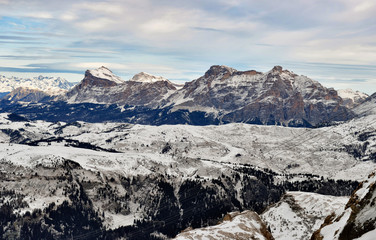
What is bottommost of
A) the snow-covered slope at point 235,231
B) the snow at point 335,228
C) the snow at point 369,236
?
the snow-covered slope at point 235,231

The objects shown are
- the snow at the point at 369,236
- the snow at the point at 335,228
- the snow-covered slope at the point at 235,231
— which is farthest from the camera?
the snow-covered slope at the point at 235,231

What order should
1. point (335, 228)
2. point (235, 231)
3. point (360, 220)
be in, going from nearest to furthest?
point (360, 220), point (335, 228), point (235, 231)

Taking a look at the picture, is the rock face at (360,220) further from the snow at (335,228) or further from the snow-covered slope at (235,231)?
the snow-covered slope at (235,231)

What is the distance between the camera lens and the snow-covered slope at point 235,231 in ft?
425

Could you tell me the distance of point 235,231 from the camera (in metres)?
134

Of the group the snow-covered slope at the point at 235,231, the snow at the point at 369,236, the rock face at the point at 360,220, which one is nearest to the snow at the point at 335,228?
the rock face at the point at 360,220

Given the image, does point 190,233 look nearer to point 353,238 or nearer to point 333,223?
point 333,223

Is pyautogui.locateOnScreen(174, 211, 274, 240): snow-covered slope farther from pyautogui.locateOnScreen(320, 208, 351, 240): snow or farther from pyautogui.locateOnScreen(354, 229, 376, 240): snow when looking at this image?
pyautogui.locateOnScreen(354, 229, 376, 240): snow

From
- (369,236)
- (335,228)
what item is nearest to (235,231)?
(335,228)

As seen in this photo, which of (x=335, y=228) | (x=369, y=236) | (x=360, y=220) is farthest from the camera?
(x=335, y=228)

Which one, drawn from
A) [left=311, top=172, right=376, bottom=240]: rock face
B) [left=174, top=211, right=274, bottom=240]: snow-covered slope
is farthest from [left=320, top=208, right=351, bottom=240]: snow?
[left=174, top=211, right=274, bottom=240]: snow-covered slope

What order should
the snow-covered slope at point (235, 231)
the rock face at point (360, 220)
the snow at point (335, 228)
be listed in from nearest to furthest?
the rock face at point (360, 220) < the snow at point (335, 228) < the snow-covered slope at point (235, 231)

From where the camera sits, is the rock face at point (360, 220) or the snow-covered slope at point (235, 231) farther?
the snow-covered slope at point (235, 231)

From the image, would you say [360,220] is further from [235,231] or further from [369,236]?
[235,231]
